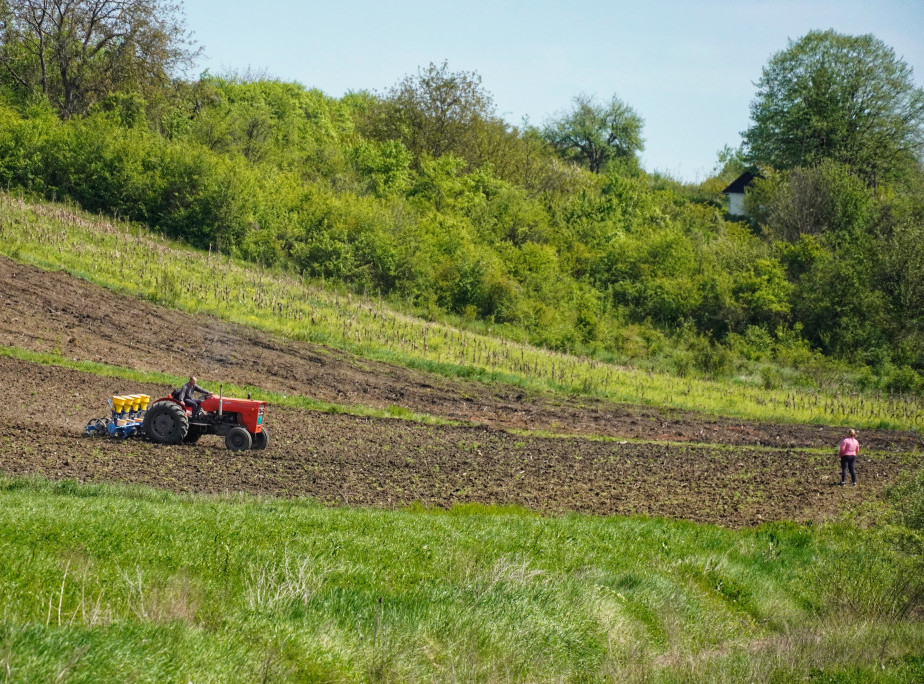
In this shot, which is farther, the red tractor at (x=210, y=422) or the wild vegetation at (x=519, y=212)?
the wild vegetation at (x=519, y=212)

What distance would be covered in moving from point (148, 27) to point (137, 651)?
64.9 metres

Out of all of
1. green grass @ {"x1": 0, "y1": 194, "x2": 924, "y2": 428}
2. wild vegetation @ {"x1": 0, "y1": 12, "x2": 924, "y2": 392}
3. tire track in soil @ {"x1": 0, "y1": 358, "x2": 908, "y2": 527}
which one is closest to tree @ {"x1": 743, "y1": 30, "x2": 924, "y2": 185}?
wild vegetation @ {"x1": 0, "y1": 12, "x2": 924, "y2": 392}

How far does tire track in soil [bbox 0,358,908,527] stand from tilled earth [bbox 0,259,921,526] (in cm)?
7

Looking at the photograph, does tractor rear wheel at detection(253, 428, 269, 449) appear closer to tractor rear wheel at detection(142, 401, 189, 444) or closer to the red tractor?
the red tractor

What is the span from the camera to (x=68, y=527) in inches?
448

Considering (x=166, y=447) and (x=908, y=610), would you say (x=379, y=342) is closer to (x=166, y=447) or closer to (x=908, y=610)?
(x=166, y=447)

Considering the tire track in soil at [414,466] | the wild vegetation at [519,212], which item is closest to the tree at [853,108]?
the wild vegetation at [519,212]

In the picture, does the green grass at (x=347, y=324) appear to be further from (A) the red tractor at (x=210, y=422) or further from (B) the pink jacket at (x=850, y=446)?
(A) the red tractor at (x=210, y=422)

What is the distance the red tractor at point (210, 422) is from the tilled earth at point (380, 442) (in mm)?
403

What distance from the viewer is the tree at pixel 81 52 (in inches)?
2517

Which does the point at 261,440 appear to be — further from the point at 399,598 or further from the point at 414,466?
the point at 399,598

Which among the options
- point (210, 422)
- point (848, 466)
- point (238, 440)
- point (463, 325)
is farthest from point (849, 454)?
point (463, 325)

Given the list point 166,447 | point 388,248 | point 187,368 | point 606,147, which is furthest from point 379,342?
point 606,147

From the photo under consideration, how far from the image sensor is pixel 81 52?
2594 inches
